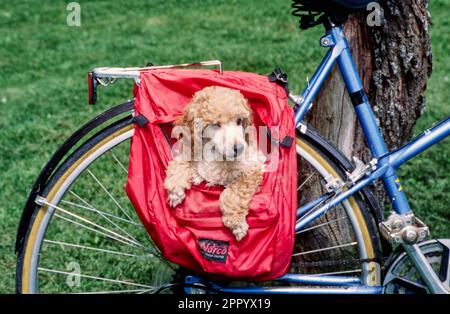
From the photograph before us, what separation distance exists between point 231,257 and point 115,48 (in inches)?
186

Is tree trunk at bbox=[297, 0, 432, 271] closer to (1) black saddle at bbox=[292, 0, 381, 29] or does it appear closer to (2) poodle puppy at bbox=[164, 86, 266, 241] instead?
(1) black saddle at bbox=[292, 0, 381, 29]

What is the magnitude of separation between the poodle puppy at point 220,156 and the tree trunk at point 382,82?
0.62 meters

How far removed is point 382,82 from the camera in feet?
8.05

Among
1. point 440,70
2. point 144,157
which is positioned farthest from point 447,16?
point 144,157

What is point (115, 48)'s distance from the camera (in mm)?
6305

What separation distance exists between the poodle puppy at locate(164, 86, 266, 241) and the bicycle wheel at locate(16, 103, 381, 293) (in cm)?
25

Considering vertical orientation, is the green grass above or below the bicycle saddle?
above

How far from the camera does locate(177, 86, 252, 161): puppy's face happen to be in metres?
1.86

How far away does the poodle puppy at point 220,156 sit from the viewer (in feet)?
6.15

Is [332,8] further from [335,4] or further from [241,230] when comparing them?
[241,230]

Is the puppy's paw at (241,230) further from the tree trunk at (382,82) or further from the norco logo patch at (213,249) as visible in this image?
the tree trunk at (382,82)

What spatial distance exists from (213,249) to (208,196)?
0.18 m

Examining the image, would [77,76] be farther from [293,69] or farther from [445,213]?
[445,213]

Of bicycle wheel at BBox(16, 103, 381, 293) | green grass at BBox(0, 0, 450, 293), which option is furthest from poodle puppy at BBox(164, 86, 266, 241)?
green grass at BBox(0, 0, 450, 293)
